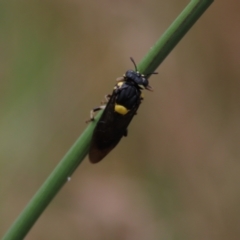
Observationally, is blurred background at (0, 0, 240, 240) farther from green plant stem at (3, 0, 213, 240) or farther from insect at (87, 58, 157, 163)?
green plant stem at (3, 0, 213, 240)

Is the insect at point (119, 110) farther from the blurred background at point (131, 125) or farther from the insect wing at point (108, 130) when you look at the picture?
the blurred background at point (131, 125)

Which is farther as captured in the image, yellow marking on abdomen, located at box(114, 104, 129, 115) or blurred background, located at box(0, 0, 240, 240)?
blurred background, located at box(0, 0, 240, 240)

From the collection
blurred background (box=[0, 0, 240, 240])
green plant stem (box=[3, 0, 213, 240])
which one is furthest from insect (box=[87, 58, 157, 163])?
blurred background (box=[0, 0, 240, 240])

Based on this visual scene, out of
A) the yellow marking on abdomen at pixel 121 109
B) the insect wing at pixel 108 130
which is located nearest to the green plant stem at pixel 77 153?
the insect wing at pixel 108 130

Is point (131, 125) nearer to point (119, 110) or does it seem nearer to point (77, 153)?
point (119, 110)

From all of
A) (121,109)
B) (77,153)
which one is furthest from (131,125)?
(77,153)
